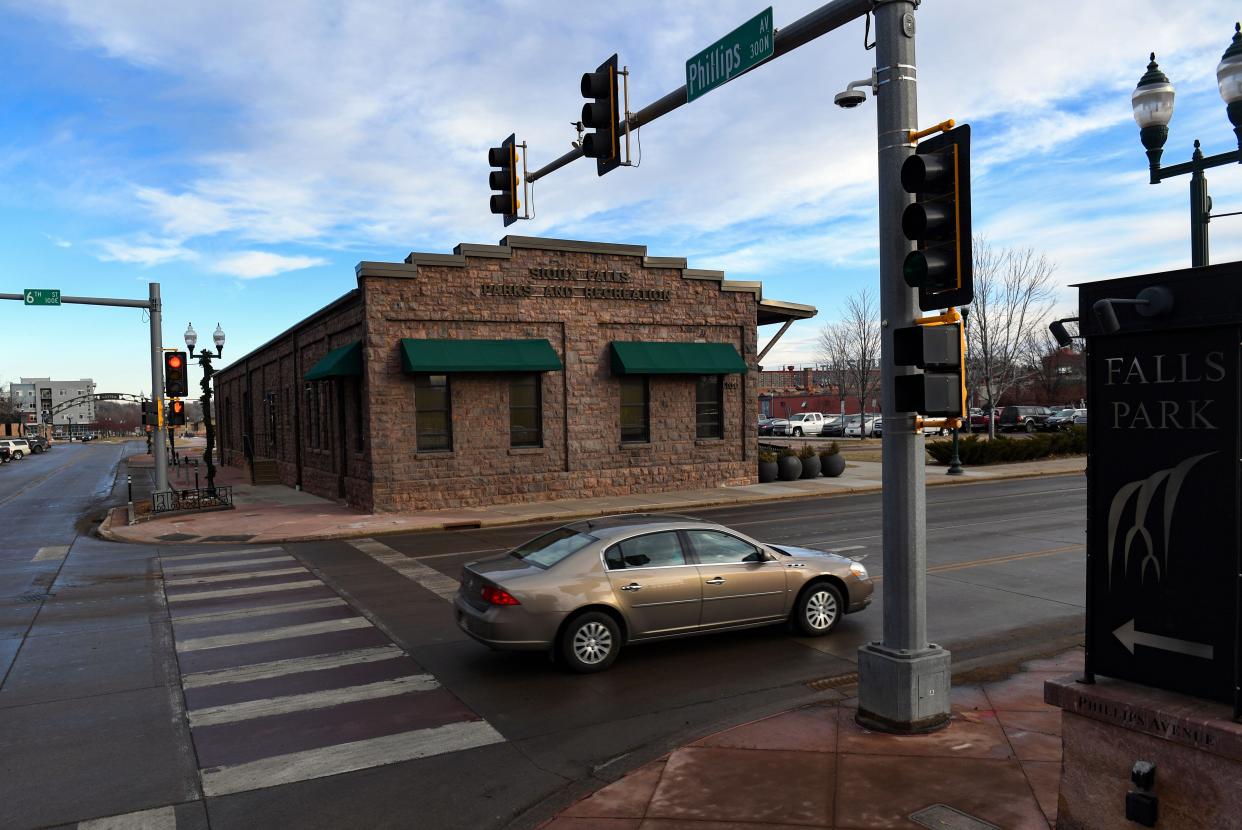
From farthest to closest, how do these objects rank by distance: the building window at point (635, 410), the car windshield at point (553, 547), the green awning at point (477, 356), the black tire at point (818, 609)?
the building window at point (635, 410) < the green awning at point (477, 356) < the black tire at point (818, 609) < the car windshield at point (553, 547)

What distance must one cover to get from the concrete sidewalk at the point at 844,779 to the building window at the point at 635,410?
19.3 m

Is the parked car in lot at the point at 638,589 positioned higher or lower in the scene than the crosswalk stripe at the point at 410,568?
higher

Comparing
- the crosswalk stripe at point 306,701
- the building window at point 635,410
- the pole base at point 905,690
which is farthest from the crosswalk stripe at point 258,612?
the building window at point 635,410

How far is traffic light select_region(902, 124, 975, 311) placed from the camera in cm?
607

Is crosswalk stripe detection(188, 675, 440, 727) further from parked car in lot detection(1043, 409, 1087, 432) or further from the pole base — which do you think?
parked car in lot detection(1043, 409, 1087, 432)

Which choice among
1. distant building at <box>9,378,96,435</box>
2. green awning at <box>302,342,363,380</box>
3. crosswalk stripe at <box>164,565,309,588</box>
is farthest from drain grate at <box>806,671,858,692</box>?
distant building at <box>9,378,96,435</box>

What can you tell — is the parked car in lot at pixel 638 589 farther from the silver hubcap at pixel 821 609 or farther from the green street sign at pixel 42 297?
the green street sign at pixel 42 297

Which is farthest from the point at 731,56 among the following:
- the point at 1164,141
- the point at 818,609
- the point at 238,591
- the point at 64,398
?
the point at 64,398

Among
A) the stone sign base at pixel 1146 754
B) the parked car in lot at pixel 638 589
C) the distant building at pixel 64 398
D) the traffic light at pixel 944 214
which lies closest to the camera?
the stone sign base at pixel 1146 754

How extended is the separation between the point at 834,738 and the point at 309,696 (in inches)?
179

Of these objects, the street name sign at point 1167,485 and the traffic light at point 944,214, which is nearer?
the street name sign at point 1167,485

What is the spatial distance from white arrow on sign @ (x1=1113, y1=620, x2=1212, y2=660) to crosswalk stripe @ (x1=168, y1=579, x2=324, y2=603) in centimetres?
1129

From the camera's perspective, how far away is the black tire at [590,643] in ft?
27.5

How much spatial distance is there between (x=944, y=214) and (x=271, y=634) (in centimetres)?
836
